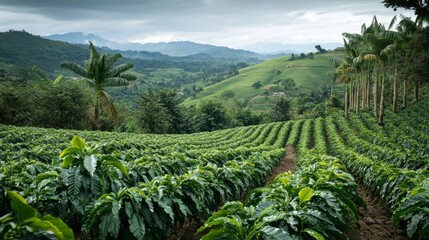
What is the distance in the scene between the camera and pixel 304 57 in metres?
175

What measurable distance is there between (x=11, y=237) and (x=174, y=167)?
543cm

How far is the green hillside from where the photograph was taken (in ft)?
397

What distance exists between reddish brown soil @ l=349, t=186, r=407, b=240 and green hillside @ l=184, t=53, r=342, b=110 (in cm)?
10001

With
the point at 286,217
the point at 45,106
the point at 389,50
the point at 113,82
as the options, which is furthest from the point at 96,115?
the point at 389,50

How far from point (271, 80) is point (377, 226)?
14502cm

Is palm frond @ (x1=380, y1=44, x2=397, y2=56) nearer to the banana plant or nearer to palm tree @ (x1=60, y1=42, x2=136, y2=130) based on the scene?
palm tree @ (x1=60, y1=42, x2=136, y2=130)

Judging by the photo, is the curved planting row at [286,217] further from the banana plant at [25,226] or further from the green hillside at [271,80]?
the green hillside at [271,80]

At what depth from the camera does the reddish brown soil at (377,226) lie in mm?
5910

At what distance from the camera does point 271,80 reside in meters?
148

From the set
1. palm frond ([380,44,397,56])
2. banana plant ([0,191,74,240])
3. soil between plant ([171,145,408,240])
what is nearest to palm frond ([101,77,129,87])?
soil between plant ([171,145,408,240])

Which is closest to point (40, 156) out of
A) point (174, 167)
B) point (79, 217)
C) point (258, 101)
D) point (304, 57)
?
point (174, 167)

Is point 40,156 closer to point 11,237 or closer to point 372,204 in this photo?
point 11,237

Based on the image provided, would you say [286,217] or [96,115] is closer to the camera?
[286,217]

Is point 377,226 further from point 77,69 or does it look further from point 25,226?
→ point 77,69
